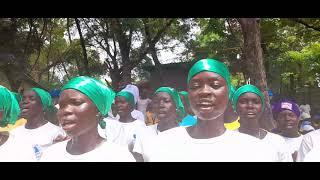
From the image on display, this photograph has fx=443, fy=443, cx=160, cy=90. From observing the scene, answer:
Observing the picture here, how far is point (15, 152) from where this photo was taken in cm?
337

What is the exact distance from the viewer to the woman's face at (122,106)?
4.22 metres

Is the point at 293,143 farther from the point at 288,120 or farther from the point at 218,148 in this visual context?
the point at 218,148

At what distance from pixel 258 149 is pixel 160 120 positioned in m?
1.09

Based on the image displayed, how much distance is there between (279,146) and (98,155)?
50.2 inches

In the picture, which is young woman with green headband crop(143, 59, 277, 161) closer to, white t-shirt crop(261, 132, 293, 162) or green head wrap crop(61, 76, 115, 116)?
white t-shirt crop(261, 132, 293, 162)

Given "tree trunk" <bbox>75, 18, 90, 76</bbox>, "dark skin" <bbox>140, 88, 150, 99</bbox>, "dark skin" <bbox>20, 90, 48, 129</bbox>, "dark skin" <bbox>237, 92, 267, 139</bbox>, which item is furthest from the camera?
"dark skin" <bbox>140, 88, 150, 99</bbox>

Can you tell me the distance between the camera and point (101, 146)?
9.67 ft

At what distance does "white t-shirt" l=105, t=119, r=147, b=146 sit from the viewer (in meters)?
3.66

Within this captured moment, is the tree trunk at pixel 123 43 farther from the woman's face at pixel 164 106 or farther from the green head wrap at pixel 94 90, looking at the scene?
the green head wrap at pixel 94 90

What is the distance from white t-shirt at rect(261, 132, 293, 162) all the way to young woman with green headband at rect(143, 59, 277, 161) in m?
0.09

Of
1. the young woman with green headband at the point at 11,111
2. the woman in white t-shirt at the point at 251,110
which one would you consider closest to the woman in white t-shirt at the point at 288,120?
the woman in white t-shirt at the point at 251,110

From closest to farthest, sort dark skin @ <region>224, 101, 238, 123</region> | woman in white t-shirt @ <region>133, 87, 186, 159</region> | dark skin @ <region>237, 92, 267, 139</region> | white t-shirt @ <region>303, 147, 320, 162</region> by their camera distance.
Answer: white t-shirt @ <region>303, 147, 320, 162</region> → dark skin @ <region>224, 101, 238, 123</region> → dark skin @ <region>237, 92, 267, 139</region> → woman in white t-shirt @ <region>133, 87, 186, 159</region>

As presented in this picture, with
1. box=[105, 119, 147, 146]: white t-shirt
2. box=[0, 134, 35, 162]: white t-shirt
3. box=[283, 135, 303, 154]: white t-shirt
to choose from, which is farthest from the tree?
box=[283, 135, 303, 154]: white t-shirt

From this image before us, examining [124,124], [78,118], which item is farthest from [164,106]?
[78,118]
